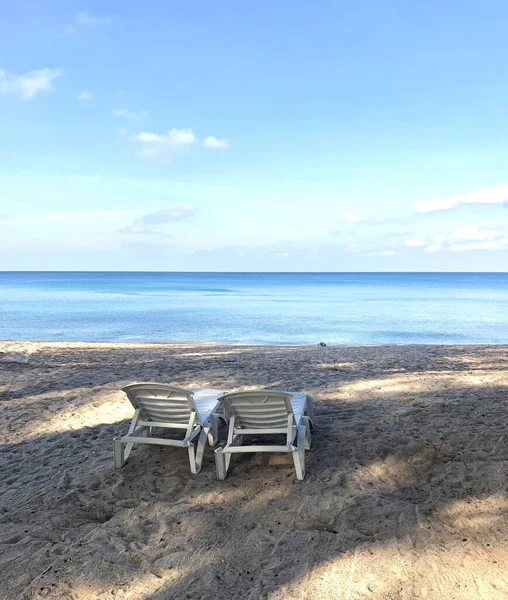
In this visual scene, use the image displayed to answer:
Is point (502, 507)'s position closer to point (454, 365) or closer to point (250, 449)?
point (250, 449)

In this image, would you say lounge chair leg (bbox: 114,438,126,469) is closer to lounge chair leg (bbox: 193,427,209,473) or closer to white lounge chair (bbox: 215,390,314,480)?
lounge chair leg (bbox: 193,427,209,473)

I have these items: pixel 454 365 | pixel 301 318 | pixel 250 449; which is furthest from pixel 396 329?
pixel 250 449

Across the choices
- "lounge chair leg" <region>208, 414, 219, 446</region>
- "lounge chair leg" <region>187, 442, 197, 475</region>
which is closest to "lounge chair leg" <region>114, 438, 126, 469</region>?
"lounge chair leg" <region>187, 442, 197, 475</region>

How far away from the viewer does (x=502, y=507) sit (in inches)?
152

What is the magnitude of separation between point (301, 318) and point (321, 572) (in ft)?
101

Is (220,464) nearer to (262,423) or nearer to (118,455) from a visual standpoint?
(262,423)

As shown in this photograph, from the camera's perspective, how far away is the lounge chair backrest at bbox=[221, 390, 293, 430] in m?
4.55

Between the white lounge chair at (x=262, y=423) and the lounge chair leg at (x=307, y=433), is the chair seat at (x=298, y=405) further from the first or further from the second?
the lounge chair leg at (x=307, y=433)

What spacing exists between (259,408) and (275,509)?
98cm

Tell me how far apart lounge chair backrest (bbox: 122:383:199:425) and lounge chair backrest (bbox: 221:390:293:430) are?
1.38 feet

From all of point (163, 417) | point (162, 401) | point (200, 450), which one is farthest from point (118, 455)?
point (200, 450)

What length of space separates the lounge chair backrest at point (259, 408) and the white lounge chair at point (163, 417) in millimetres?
367

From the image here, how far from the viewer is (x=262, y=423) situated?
4.78 meters

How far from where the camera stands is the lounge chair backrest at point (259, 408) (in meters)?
4.55
